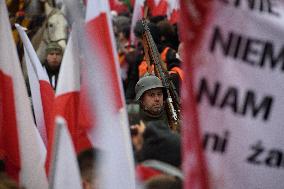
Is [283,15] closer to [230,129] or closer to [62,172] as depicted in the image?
[230,129]

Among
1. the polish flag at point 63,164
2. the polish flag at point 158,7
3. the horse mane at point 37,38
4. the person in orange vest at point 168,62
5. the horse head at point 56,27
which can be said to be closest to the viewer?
the polish flag at point 63,164

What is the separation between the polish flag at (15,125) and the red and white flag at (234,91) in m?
1.15

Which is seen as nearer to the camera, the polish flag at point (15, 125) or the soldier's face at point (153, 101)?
the polish flag at point (15, 125)

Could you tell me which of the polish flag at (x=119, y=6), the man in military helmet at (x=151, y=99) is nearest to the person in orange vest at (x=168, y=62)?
the man in military helmet at (x=151, y=99)

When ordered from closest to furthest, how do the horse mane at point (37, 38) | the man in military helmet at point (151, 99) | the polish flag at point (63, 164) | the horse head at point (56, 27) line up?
1. the polish flag at point (63, 164)
2. the man in military helmet at point (151, 99)
3. the horse mane at point (37, 38)
4. the horse head at point (56, 27)

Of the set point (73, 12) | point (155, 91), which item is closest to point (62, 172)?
point (73, 12)

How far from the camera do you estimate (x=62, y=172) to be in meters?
4.56

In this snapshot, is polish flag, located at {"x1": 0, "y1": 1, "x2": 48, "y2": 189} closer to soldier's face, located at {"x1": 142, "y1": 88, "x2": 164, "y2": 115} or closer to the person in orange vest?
soldier's face, located at {"x1": 142, "y1": 88, "x2": 164, "y2": 115}

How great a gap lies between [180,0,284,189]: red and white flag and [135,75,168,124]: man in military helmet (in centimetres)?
316

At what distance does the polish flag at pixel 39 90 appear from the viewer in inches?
249

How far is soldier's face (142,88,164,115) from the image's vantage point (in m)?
7.40

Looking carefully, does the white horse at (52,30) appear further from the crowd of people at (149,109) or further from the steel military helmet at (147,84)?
the steel military helmet at (147,84)

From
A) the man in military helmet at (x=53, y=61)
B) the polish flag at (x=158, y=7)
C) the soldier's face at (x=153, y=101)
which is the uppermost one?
the polish flag at (x=158, y=7)

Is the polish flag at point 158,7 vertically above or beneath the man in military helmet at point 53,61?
above
